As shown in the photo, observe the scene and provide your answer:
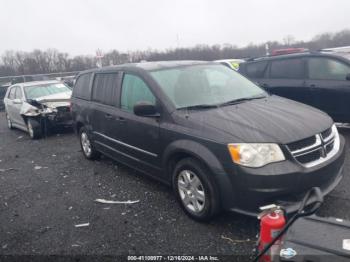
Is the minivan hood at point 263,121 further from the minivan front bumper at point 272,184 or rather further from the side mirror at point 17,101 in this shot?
the side mirror at point 17,101

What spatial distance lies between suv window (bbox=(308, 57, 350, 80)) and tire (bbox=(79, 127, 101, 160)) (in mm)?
4496

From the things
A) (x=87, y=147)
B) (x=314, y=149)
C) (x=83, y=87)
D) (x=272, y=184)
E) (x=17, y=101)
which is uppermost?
(x=83, y=87)

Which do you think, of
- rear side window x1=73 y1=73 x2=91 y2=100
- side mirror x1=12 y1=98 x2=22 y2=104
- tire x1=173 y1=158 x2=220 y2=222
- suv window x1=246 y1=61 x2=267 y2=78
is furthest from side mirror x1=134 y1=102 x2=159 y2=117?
side mirror x1=12 y1=98 x2=22 y2=104

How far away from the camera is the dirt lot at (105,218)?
3.11m

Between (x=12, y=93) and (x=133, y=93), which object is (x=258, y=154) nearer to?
(x=133, y=93)

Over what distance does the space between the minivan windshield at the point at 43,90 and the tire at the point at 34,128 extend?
862 mm

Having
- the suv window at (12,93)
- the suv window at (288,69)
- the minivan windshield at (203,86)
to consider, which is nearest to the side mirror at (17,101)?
the suv window at (12,93)

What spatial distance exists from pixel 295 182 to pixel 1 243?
3.09m

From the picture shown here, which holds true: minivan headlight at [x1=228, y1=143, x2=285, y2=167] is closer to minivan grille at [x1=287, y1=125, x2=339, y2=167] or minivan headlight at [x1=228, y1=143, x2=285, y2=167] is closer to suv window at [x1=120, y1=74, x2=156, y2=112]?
minivan grille at [x1=287, y1=125, x2=339, y2=167]

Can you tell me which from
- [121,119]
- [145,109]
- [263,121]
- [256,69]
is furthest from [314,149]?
[256,69]

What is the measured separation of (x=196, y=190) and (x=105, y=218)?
47.8 inches

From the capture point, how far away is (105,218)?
3756 millimetres

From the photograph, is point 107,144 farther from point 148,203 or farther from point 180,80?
point 180,80

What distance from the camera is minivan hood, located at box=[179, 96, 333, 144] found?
2926 millimetres
